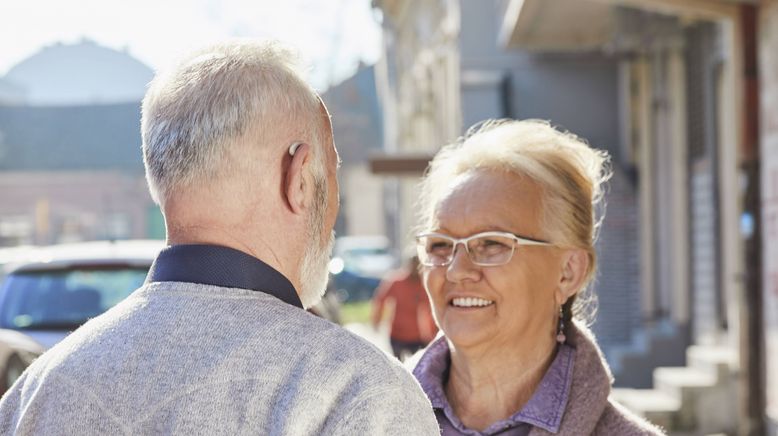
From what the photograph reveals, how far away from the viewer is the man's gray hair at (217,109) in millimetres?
1734

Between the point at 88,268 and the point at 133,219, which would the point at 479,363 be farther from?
the point at 133,219

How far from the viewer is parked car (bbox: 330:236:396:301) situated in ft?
97.9

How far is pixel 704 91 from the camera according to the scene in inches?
435

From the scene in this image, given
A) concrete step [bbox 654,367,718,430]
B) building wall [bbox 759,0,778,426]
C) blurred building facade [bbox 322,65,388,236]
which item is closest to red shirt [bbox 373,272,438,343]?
concrete step [bbox 654,367,718,430]

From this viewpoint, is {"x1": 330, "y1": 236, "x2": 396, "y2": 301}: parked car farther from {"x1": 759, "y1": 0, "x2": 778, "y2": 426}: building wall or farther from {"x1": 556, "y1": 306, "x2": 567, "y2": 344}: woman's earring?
{"x1": 556, "y1": 306, "x2": 567, "y2": 344}: woman's earring

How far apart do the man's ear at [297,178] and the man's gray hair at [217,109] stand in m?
0.02

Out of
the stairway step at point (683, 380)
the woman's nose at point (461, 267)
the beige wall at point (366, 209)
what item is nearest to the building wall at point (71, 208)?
the beige wall at point (366, 209)

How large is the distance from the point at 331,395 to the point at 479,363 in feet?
4.45

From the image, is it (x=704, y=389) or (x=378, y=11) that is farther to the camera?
(x=378, y=11)

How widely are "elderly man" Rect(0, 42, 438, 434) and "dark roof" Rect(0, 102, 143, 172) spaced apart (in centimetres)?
5700

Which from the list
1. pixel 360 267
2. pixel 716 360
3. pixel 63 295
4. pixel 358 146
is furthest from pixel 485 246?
pixel 358 146

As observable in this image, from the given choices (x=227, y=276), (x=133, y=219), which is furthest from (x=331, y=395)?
(x=133, y=219)

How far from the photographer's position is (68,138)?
2440 inches

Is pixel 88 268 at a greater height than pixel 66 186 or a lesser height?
greater
